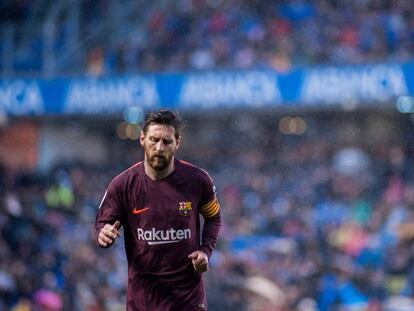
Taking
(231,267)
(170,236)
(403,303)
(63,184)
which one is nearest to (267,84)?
(63,184)

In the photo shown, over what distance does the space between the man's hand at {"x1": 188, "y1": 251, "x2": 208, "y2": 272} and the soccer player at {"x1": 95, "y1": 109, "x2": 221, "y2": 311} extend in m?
0.09

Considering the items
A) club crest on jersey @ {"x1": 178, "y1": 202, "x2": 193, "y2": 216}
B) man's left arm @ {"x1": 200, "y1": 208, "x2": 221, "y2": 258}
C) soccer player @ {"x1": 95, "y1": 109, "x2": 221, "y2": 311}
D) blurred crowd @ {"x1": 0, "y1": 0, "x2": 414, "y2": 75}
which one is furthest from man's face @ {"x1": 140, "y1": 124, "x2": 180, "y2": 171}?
blurred crowd @ {"x1": 0, "y1": 0, "x2": 414, "y2": 75}

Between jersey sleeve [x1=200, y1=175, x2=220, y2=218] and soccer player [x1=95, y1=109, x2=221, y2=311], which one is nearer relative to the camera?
soccer player [x1=95, y1=109, x2=221, y2=311]

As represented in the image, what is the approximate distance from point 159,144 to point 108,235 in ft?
2.05

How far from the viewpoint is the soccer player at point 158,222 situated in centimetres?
528

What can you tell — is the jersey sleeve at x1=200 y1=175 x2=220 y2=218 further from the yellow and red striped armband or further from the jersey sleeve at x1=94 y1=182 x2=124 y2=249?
the jersey sleeve at x1=94 y1=182 x2=124 y2=249

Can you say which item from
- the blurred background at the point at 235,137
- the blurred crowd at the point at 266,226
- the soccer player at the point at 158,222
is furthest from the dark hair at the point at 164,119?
the blurred background at the point at 235,137

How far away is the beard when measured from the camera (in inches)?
206

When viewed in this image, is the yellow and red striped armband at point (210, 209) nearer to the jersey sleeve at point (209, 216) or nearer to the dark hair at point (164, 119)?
the jersey sleeve at point (209, 216)

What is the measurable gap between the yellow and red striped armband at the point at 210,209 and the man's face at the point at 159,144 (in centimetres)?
44

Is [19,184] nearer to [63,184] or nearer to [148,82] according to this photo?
[63,184]

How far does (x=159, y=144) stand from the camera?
5207 mm

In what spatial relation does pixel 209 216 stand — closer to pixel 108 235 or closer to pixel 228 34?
pixel 108 235

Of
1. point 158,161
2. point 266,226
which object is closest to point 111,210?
point 158,161
